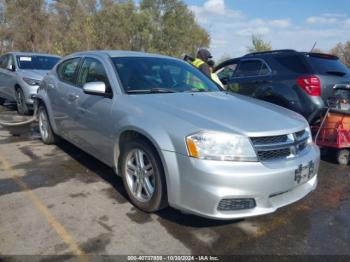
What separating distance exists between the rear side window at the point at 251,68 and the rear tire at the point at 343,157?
1.95m

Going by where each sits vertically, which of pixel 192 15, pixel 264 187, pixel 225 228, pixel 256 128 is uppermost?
pixel 192 15

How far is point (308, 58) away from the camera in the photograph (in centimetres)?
645

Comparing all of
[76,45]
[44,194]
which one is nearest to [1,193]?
[44,194]

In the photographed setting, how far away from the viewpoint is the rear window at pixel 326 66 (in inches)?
249

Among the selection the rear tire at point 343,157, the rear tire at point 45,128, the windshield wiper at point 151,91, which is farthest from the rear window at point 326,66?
the rear tire at point 45,128

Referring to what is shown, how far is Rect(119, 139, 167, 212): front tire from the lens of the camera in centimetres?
359

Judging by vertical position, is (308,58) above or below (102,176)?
above

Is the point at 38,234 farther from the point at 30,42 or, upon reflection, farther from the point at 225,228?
the point at 30,42

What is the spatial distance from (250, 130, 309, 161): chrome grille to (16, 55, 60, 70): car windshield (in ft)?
27.0

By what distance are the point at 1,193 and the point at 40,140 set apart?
2.73m

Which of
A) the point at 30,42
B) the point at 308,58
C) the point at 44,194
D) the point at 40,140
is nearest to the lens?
the point at 44,194

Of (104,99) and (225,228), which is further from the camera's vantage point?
(104,99)

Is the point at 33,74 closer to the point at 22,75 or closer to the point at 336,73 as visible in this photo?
the point at 22,75

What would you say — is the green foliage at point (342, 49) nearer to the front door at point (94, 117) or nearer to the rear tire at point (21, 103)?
the rear tire at point (21, 103)
